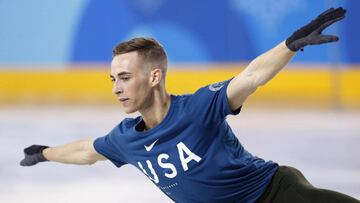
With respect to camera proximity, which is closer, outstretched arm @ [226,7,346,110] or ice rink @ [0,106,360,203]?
outstretched arm @ [226,7,346,110]

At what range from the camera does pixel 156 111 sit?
133 inches

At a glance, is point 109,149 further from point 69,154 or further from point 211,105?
point 211,105

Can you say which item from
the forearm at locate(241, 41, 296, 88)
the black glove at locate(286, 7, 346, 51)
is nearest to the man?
the forearm at locate(241, 41, 296, 88)

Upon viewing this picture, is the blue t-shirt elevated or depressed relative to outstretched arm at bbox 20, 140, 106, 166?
depressed

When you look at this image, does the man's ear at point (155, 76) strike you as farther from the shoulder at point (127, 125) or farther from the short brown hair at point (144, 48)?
the shoulder at point (127, 125)

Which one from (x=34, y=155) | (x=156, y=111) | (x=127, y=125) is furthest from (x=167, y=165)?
(x=34, y=155)

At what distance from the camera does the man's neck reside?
11.1 feet

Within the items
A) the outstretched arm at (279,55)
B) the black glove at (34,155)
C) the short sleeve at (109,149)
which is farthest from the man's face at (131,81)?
the black glove at (34,155)

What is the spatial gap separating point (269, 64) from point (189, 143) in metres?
0.56

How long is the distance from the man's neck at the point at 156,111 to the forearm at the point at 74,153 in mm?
630

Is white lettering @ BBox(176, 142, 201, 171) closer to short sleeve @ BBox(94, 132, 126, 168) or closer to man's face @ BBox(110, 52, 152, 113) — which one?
man's face @ BBox(110, 52, 152, 113)

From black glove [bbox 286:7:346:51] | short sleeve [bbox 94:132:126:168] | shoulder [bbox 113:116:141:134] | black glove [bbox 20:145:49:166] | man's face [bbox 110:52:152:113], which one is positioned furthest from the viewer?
black glove [bbox 20:145:49:166]

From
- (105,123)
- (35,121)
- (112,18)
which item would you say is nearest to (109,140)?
(105,123)

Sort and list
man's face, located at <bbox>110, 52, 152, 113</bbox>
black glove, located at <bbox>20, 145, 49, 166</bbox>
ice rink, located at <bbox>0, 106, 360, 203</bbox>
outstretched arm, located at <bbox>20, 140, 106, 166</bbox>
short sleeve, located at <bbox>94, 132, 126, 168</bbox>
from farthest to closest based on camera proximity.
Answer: ice rink, located at <bbox>0, 106, 360, 203</bbox>
black glove, located at <bbox>20, 145, 49, 166</bbox>
outstretched arm, located at <bbox>20, 140, 106, 166</bbox>
short sleeve, located at <bbox>94, 132, 126, 168</bbox>
man's face, located at <bbox>110, 52, 152, 113</bbox>
